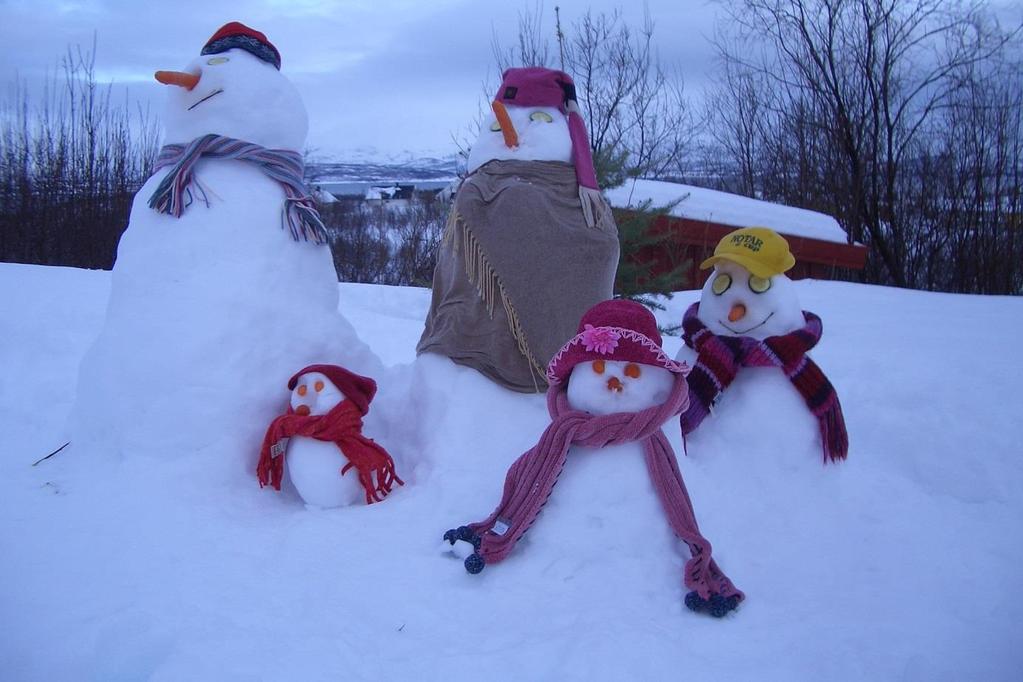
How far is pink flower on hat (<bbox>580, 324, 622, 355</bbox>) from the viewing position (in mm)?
2125

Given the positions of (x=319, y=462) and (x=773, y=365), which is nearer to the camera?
(x=319, y=462)

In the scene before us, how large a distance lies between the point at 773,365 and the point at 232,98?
2197mm

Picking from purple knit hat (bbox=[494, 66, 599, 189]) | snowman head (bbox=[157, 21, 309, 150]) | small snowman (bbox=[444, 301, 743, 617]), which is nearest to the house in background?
purple knit hat (bbox=[494, 66, 599, 189])

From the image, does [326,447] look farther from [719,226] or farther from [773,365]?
[719,226]

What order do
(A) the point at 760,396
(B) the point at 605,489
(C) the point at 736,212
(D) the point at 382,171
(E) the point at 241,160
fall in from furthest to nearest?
(D) the point at 382,171, (C) the point at 736,212, (E) the point at 241,160, (A) the point at 760,396, (B) the point at 605,489

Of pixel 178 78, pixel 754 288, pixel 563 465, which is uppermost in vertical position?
pixel 178 78

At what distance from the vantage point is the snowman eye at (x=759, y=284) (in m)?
2.60

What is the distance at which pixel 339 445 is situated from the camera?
245 centimetres

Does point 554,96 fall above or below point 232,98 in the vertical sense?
above

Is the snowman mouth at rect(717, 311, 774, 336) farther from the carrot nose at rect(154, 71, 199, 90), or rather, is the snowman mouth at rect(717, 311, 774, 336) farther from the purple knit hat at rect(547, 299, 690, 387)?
the carrot nose at rect(154, 71, 199, 90)

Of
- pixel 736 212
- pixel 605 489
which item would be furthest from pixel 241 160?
pixel 736 212

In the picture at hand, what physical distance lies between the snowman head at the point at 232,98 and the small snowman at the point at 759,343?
5.68 ft

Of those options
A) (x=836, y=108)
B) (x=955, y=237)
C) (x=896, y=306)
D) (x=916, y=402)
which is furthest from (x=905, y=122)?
(x=916, y=402)

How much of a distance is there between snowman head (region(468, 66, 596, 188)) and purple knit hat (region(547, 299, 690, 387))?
0.88 metres
